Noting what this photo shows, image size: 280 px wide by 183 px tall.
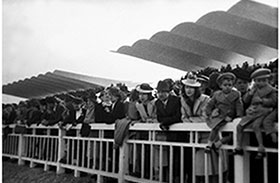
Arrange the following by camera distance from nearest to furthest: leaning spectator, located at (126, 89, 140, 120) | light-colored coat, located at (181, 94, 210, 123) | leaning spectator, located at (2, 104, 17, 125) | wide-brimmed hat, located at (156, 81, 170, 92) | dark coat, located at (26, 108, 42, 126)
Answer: light-colored coat, located at (181, 94, 210, 123) < wide-brimmed hat, located at (156, 81, 170, 92) < leaning spectator, located at (126, 89, 140, 120) < leaning spectator, located at (2, 104, 17, 125) < dark coat, located at (26, 108, 42, 126)

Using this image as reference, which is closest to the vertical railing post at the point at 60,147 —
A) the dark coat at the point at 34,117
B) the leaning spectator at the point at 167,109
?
the dark coat at the point at 34,117

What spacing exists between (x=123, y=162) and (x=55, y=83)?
1.46ft

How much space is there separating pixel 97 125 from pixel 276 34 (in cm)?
80

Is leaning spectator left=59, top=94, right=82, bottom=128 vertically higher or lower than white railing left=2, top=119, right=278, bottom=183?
higher

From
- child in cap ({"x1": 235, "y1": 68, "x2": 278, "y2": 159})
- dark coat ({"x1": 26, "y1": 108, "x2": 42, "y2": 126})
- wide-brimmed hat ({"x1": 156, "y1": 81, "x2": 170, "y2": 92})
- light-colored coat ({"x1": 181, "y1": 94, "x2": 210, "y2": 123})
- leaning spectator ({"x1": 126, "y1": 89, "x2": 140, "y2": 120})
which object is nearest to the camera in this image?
child in cap ({"x1": 235, "y1": 68, "x2": 278, "y2": 159})

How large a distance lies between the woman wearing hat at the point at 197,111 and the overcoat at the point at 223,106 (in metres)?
0.05

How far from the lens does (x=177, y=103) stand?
1.22 metres

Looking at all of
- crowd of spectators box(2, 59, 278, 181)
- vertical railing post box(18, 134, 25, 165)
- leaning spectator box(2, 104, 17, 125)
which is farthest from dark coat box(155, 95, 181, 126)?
vertical railing post box(18, 134, 25, 165)

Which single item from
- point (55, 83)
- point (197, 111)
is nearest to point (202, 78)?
point (197, 111)

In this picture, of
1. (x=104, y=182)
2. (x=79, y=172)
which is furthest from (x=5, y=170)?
(x=104, y=182)

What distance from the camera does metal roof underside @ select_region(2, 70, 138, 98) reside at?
1486 millimetres

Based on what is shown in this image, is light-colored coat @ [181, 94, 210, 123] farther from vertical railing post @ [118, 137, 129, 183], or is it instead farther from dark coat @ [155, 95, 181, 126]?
vertical railing post @ [118, 137, 129, 183]

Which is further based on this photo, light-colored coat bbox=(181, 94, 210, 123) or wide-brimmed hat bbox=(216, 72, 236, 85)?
light-colored coat bbox=(181, 94, 210, 123)

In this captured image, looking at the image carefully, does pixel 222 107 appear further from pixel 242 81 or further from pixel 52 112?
pixel 52 112
